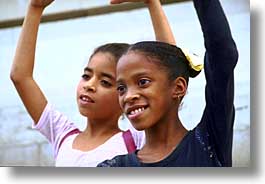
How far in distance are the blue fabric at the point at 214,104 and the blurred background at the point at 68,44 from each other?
0.10ft

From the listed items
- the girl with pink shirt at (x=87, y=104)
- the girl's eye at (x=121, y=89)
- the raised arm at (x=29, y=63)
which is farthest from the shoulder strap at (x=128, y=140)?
the raised arm at (x=29, y=63)

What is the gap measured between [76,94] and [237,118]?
426 mm

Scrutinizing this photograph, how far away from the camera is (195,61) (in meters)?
1.50

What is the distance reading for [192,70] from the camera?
4.91 ft

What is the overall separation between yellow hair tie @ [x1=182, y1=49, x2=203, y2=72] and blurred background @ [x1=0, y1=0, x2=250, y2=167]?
13 millimetres

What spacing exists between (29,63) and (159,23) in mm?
369

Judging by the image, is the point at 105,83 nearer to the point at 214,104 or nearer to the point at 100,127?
the point at 100,127

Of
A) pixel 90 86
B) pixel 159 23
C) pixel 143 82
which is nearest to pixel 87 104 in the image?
pixel 90 86

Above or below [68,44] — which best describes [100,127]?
below

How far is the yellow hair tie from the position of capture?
150cm

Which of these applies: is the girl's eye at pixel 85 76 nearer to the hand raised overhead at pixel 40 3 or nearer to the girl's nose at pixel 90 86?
the girl's nose at pixel 90 86

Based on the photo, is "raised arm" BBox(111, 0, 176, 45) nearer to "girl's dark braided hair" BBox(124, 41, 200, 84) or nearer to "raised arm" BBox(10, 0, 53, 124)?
"girl's dark braided hair" BBox(124, 41, 200, 84)

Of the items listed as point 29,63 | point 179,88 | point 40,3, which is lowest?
point 179,88

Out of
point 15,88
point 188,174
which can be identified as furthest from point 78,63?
point 188,174
